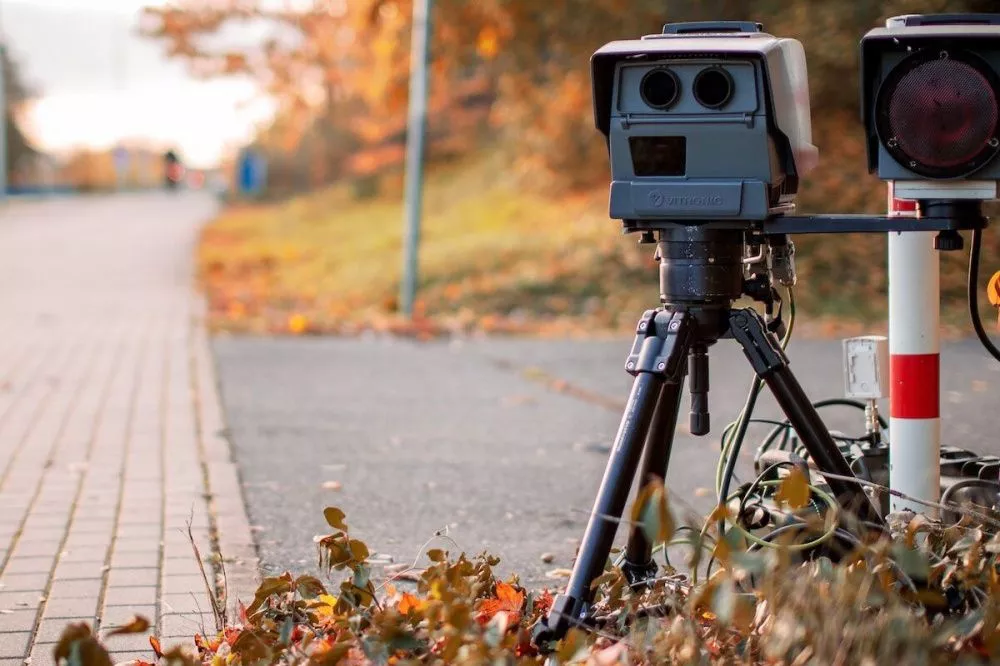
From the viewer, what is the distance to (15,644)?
12.0 ft

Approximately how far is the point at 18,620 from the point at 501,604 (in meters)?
1.50

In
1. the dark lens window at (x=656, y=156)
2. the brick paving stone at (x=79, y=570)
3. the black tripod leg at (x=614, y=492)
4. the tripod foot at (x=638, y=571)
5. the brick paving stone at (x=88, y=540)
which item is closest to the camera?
the black tripod leg at (x=614, y=492)

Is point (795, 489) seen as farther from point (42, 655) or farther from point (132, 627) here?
point (42, 655)

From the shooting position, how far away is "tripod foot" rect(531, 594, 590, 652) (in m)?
2.86

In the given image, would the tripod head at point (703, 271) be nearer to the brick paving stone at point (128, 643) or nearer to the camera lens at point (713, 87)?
the camera lens at point (713, 87)

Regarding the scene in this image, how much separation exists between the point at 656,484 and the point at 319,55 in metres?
29.4

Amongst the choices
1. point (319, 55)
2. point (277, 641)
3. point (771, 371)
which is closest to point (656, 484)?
point (771, 371)

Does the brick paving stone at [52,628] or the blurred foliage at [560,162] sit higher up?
the blurred foliage at [560,162]

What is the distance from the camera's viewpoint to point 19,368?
948 cm

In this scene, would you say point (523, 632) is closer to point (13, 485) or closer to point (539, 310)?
point (13, 485)

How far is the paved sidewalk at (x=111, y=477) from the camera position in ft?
13.1

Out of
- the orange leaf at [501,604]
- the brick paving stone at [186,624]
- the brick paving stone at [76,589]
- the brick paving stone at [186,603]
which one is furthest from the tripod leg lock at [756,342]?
the brick paving stone at [76,589]

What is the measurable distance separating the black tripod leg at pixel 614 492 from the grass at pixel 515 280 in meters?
8.72

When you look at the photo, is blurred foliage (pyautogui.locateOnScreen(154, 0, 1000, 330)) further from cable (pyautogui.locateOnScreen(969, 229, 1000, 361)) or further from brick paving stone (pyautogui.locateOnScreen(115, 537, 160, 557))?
brick paving stone (pyautogui.locateOnScreen(115, 537, 160, 557))
